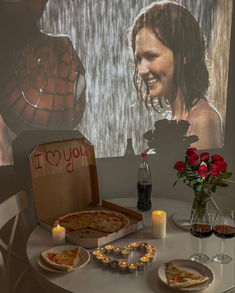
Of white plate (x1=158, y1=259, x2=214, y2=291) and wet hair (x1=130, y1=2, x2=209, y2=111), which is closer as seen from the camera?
white plate (x1=158, y1=259, x2=214, y2=291)

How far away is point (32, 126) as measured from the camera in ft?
5.39

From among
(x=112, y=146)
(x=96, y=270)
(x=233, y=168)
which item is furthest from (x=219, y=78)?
(x=96, y=270)

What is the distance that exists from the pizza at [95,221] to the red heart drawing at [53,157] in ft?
0.78

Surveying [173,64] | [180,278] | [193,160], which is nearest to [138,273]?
[180,278]

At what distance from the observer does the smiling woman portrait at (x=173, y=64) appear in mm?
1813

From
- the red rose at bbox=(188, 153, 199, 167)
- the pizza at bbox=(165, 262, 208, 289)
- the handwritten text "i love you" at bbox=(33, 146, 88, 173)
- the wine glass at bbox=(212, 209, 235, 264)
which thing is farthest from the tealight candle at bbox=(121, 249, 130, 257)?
the handwritten text "i love you" at bbox=(33, 146, 88, 173)

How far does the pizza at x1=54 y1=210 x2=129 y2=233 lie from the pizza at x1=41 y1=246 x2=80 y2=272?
0.49 ft

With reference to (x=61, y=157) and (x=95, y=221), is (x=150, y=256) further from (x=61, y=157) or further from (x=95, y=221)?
(x=61, y=157)

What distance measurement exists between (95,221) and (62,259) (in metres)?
0.28

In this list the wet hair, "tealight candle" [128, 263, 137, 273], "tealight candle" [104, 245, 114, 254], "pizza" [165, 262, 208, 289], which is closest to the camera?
"pizza" [165, 262, 208, 289]

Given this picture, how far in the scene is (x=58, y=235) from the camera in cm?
125

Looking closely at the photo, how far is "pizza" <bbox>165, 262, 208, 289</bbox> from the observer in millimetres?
986

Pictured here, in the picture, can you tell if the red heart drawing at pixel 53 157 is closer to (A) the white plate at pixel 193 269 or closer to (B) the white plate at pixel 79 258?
(B) the white plate at pixel 79 258

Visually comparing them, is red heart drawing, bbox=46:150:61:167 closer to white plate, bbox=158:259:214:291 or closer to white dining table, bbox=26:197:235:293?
white dining table, bbox=26:197:235:293
